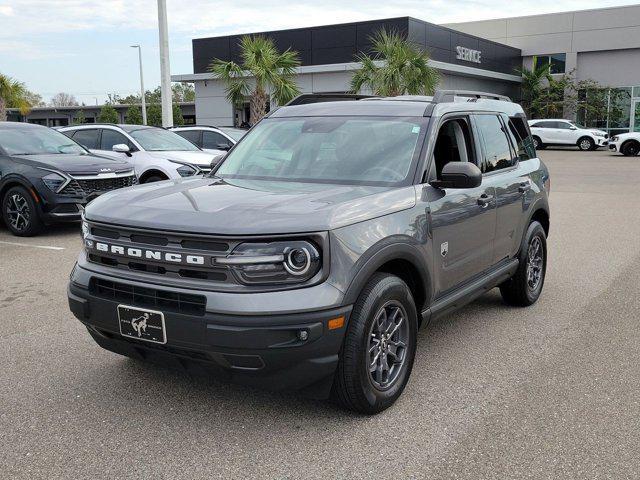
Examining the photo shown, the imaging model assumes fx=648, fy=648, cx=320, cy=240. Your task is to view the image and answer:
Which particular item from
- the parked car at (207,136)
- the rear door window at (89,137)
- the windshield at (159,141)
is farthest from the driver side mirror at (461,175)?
the parked car at (207,136)

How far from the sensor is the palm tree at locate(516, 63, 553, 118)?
40.3m

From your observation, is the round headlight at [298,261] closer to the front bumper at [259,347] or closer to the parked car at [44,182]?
the front bumper at [259,347]

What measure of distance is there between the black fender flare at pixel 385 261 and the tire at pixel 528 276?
1.90 metres

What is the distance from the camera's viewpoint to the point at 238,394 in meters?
4.01

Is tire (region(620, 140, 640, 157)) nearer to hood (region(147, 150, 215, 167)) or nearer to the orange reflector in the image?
hood (region(147, 150, 215, 167))

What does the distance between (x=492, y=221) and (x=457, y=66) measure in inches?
1171

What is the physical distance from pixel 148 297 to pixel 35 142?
26.7ft

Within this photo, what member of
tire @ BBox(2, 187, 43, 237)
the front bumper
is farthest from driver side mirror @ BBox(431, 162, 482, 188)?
tire @ BBox(2, 187, 43, 237)

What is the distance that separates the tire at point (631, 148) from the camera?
1193 inches

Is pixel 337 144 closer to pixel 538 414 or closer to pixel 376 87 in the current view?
pixel 538 414

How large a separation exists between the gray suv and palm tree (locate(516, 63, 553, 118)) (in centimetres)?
3841

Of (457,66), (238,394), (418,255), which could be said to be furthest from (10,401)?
(457,66)

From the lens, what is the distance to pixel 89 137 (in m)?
12.8

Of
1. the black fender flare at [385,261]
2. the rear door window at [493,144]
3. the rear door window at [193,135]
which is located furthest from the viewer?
the rear door window at [193,135]
